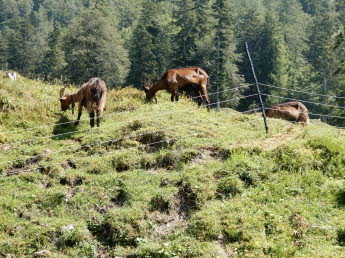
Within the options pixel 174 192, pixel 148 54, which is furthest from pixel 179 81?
pixel 148 54

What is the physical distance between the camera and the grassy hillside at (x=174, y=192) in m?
6.73

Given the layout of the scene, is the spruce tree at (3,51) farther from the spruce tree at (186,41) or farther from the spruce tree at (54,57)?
the spruce tree at (186,41)

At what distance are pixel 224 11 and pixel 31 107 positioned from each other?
36686mm

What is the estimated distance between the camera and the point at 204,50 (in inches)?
1946

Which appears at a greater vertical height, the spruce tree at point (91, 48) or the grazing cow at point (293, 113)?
the spruce tree at point (91, 48)

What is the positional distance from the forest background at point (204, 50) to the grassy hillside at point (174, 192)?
60.4ft

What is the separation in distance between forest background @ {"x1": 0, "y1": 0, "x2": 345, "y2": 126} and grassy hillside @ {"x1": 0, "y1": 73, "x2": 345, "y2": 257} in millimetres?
18398

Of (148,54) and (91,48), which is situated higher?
(91,48)

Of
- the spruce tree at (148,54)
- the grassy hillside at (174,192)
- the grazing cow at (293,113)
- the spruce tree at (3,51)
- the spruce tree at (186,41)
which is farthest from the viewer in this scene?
the spruce tree at (3,51)

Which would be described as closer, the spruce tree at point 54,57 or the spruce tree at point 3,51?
the spruce tree at point 54,57

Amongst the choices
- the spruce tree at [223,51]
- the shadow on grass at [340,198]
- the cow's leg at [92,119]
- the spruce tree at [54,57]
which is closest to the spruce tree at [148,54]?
the spruce tree at [223,51]

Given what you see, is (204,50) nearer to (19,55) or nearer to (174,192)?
(174,192)

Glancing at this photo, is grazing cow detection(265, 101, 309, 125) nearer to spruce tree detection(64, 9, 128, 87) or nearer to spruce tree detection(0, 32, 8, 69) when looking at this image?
spruce tree detection(64, 9, 128, 87)

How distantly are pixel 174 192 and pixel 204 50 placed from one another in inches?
1705
